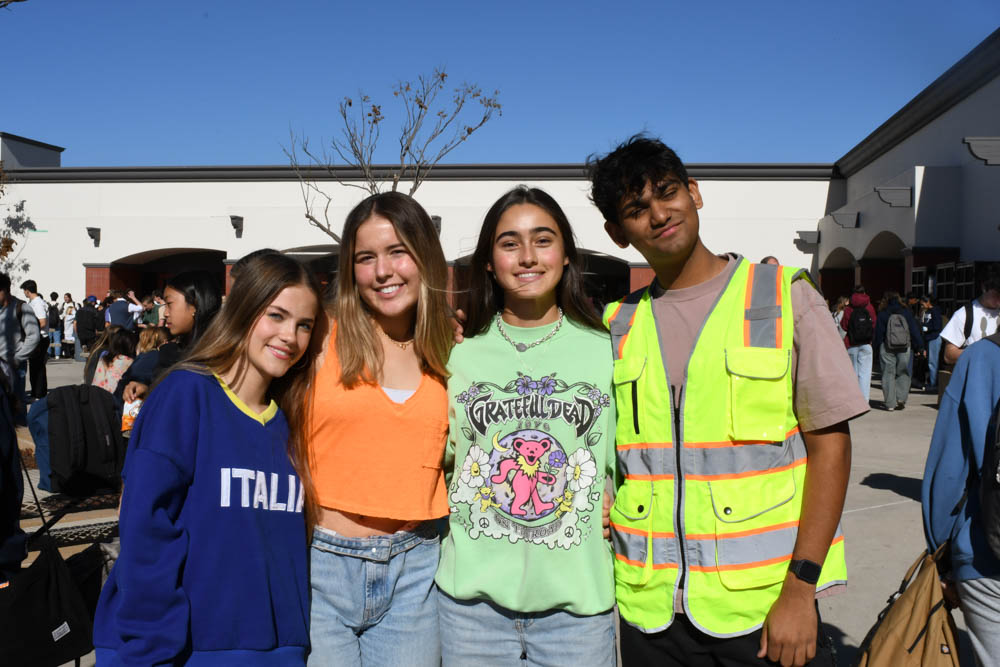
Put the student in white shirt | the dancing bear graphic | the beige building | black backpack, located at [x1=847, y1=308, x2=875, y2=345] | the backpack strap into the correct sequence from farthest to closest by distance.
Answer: the beige building < black backpack, located at [x1=847, y1=308, x2=875, y2=345] < the backpack strap < the student in white shirt < the dancing bear graphic

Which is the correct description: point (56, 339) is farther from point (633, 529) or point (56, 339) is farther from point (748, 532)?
point (748, 532)

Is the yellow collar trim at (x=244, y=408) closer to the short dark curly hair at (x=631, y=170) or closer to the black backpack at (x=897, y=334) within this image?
the short dark curly hair at (x=631, y=170)

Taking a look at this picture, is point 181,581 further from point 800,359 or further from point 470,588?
point 800,359

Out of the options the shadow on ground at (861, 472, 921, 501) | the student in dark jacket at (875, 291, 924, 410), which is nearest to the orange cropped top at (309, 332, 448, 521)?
the shadow on ground at (861, 472, 921, 501)

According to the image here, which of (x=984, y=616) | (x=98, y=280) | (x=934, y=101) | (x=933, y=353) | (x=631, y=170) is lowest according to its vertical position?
(x=984, y=616)

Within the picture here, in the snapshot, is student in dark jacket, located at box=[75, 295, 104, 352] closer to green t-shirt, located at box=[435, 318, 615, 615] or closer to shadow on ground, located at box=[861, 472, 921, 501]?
shadow on ground, located at box=[861, 472, 921, 501]

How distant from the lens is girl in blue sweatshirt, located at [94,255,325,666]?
191 cm

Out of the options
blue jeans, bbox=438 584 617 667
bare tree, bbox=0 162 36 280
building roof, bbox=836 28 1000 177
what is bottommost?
blue jeans, bbox=438 584 617 667

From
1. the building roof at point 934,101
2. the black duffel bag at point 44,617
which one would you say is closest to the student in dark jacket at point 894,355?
the building roof at point 934,101

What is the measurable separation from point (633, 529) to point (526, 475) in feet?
1.14

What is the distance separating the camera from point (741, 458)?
6.66 ft

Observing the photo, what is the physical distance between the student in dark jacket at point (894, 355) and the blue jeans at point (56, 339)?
64.6ft

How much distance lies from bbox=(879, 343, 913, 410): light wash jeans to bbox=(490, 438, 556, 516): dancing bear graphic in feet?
33.7

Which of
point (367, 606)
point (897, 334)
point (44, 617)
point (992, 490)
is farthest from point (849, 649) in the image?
point (897, 334)
